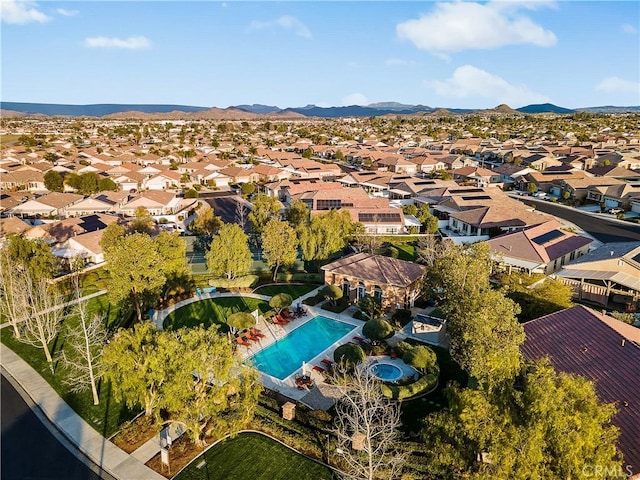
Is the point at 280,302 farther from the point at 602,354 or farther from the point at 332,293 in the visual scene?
the point at 602,354

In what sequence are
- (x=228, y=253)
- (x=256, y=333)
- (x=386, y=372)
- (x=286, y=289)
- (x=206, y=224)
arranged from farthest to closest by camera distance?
(x=206, y=224) → (x=286, y=289) → (x=228, y=253) → (x=256, y=333) → (x=386, y=372)

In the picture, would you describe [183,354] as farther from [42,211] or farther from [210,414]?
[42,211]

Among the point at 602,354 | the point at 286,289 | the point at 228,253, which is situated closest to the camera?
the point at 602,354

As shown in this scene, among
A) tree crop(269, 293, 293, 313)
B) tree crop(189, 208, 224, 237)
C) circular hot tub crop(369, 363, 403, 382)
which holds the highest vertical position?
tree crop(189, 208, 224, 237)

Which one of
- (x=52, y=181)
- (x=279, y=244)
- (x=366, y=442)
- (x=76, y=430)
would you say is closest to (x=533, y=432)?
(x=366, y=442)

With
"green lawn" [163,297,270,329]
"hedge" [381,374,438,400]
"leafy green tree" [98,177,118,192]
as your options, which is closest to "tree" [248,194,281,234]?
"green lawn" [163,297,270,329]

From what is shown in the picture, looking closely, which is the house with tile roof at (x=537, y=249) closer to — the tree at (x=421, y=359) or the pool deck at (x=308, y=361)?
the pool deck at (x=308, y=361)

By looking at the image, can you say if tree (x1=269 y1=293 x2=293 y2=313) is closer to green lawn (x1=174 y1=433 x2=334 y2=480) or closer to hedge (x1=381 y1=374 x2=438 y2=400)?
hedge (x1=381 y1=374 x2=438 y2=400)

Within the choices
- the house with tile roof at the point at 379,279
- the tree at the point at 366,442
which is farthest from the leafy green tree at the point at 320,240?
the tree at the point at 366,442
